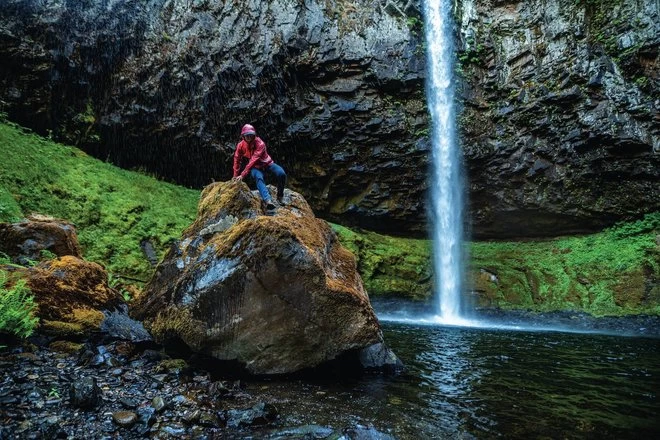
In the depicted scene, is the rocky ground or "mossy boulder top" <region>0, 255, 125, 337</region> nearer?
the rocky ground

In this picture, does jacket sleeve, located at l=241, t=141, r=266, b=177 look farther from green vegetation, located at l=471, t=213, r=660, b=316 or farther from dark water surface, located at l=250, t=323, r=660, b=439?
green vegetation, located at l=471, t=213, r=660, b=316

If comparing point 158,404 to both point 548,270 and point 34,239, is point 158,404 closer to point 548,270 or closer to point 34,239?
point 34,239

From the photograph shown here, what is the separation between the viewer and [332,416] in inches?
152

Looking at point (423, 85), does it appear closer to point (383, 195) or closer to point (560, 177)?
point (383, 195)

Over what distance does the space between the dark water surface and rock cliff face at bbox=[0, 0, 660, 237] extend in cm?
1141

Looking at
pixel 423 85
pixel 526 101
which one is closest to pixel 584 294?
pixel 526 101

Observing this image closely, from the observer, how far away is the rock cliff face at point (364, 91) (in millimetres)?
15586

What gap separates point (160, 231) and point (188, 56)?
26.0ft

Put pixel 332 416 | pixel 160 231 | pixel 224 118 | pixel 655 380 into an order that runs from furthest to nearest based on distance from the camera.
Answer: pixel 224 118 < pixel 160 231 < pixel 655 380 < pixel 332 416

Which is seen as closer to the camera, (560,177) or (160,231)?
(160,231)

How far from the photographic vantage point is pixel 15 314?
455cm

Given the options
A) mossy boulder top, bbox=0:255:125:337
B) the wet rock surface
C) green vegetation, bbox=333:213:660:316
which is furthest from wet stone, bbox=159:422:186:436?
the wet rock surface

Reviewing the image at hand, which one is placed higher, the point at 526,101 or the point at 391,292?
the point at 526,101

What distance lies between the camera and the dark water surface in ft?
12.5
